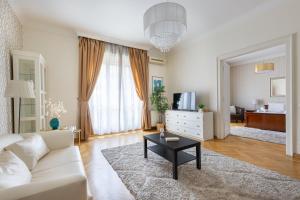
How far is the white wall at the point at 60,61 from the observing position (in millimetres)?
3695

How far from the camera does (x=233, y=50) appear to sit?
3.62m

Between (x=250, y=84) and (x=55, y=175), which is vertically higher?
(x=250, y=84)

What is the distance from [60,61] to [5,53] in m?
1.52

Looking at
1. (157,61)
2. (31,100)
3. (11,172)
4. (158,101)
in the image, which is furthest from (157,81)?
(11,172)

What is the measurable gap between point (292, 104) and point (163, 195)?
2.76 metres

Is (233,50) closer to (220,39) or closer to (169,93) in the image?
(220,39)

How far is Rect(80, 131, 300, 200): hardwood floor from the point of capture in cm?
191

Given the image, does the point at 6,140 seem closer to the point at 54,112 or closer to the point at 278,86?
the point at 54,112

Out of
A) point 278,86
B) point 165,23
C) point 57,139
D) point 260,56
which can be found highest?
point 260,56

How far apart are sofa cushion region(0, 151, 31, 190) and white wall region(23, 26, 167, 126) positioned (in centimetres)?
286

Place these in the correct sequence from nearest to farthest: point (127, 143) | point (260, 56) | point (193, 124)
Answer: point (127, 143)
point (193, 124)
point (260, 56)

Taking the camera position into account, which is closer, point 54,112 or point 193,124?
point 54,112

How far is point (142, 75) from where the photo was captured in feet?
16.5

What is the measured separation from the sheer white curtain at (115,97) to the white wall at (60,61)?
544 millimetres
